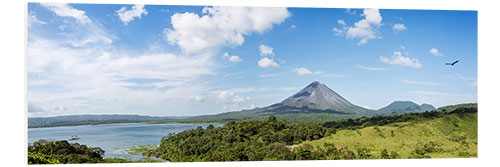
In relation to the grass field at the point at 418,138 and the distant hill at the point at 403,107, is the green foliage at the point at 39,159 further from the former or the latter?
the distant hill at the point at 403,107

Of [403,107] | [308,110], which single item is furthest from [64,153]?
[403,107]

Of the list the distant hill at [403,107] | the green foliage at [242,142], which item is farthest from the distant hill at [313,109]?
the green foliage at [242,142]

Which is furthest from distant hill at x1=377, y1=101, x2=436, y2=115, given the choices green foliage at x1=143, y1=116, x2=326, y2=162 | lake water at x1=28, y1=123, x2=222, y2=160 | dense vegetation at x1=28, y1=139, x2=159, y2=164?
dense vegetation at x1=28, y1=139, x2=159, y2=164

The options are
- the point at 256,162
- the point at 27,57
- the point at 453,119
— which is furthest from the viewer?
the point at 453,119

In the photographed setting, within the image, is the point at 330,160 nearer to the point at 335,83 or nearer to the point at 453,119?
the point at 335,83
